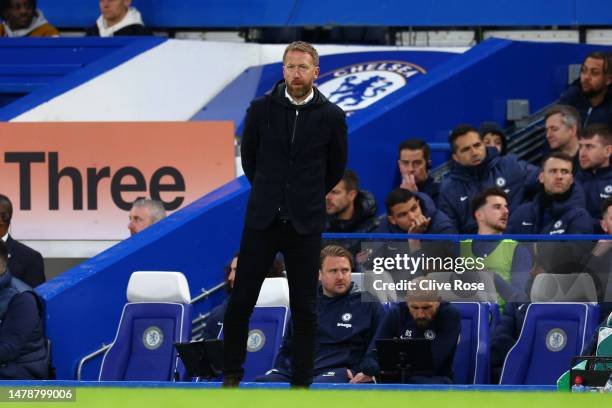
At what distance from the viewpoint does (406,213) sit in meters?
11.1

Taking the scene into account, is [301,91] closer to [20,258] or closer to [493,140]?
[20,258]

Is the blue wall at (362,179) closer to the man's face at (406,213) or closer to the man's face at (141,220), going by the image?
the man's face at (141,220)

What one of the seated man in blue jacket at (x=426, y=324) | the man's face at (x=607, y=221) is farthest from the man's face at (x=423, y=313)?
the man's face at (x=607, y=221)

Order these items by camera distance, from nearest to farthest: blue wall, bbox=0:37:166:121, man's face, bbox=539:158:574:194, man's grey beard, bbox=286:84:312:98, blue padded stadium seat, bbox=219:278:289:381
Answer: man's grey beard, bbox=286:84:312:98
blue padded stadium seat, bbox=219:278:289:381
man's face, bbox=539:158:574:194
blue wall, bbox=0:37:166:121

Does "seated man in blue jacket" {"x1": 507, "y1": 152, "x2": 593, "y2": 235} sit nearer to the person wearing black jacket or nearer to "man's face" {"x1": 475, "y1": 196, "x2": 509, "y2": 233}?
"man's face" {"x1": 475, "y1": 196, "x2": 509, "y2": 233}

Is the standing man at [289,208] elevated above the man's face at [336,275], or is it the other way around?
the standing man at [289,208]

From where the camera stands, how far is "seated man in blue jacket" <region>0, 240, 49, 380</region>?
404 inches

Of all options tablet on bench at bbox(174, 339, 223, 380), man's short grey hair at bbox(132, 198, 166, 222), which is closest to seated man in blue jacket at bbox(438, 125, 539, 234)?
man's short grey hair at bbox(132, 198, 166, 222)

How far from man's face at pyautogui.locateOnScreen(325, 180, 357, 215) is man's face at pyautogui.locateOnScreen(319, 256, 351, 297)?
4.65 feet

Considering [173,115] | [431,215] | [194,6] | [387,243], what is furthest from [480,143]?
[194,6]

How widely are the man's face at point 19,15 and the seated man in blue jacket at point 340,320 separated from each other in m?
→ 6.58

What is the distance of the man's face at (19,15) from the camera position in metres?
15.6

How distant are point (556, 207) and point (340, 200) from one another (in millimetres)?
1576

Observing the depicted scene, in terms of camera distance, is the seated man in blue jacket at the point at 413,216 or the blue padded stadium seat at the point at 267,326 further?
the seated man in blue jacket at the point at 413,216
